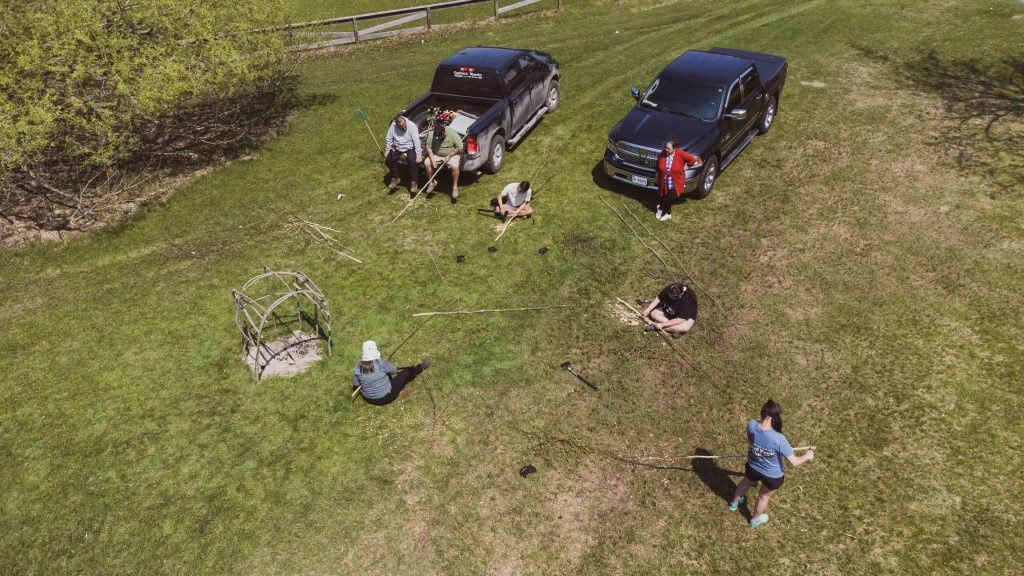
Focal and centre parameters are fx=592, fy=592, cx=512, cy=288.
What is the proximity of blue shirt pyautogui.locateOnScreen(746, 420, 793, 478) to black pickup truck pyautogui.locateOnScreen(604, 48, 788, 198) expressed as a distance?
630cm

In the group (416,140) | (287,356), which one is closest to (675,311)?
(287,356)

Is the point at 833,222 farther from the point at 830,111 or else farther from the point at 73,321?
the point at 73,321

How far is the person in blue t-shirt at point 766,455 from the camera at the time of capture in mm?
6270

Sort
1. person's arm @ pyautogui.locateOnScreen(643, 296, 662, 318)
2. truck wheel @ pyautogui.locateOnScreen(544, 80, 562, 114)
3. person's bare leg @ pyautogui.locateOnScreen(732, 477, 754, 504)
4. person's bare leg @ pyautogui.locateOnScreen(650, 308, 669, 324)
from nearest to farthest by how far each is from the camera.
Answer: person's bare leg @ pyautogui.locateOnScreen(732, 477, 754, 504), person's bare leg @ pyautogui.locateOnScreen(650, 308, 669, 324), person's arm @ pyautogui.locateOnScreen(643, 296, 662, 318), truck wheel @ pyautogui.locateOnScreen(544, 80, 562, 114)

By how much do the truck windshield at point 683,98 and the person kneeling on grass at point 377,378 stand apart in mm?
7763

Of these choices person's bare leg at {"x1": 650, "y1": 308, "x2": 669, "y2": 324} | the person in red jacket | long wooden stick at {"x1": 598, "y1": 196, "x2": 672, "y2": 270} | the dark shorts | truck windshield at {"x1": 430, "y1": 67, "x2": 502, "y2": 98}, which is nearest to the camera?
the dark shorts

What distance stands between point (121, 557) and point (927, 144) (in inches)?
649

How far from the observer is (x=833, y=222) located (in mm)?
11344

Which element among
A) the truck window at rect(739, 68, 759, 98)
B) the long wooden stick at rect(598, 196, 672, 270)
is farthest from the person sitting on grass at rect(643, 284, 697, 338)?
the truck window at rect(739, 68, 759, 98)

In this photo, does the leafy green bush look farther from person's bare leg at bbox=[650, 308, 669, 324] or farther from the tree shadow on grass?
the tree shadow on grass

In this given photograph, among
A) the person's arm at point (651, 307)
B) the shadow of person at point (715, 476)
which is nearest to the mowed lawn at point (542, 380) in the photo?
the shadow of person at point (715, 476)

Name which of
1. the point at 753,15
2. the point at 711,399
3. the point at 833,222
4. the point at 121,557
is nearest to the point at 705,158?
the point at 833,222

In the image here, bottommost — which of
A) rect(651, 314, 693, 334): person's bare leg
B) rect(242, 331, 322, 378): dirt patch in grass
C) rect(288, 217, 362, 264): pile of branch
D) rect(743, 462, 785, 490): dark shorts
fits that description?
rect(651, 314, 693, 334): person's bare leg

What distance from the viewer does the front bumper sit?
11.5 m
